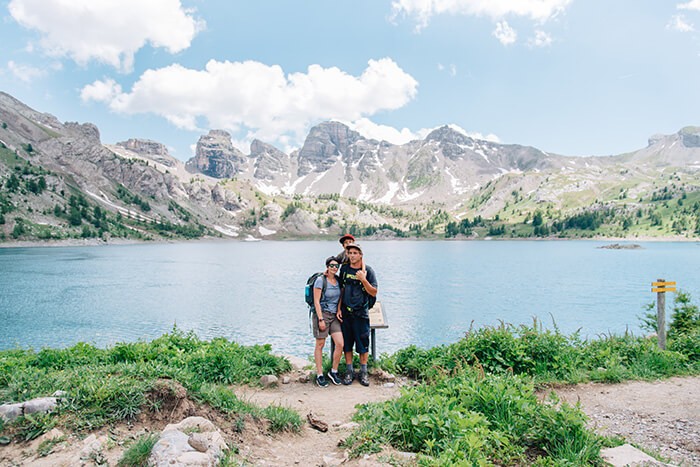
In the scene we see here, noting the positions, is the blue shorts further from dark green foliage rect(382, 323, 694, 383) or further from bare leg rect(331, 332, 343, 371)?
dark green foliage rect(382, 323, 694, 383)

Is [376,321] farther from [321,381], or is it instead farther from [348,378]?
[321,381]

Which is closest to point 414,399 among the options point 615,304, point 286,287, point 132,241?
point 615,304

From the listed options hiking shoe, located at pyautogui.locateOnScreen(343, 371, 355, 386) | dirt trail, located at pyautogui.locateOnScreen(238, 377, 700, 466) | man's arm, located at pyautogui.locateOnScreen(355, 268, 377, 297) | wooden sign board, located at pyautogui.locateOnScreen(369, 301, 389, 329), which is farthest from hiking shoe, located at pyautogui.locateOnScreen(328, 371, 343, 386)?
man's arm, located at pyautogui.locateOnScreen(355, 268, 377, 297)

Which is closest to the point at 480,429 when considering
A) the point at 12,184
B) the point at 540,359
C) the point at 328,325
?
the point at 328,325

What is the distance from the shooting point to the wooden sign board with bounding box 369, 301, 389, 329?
39.2 ft

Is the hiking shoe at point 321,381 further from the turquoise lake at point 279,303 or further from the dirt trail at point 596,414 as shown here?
the turquoise lake at point 279,303

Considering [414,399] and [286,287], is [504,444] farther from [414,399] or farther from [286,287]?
[286,287]

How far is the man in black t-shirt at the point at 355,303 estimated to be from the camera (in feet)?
35.1

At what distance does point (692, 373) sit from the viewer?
11.0m

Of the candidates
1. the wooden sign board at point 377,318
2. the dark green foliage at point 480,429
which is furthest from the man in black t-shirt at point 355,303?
the dark green foliage at point 480,429

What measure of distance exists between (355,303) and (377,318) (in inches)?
70.5

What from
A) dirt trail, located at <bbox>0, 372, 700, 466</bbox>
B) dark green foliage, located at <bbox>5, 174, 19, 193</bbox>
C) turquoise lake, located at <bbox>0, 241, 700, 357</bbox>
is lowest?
turquoise lake, located at <bbox>0, 241, 700, 357</bbox>

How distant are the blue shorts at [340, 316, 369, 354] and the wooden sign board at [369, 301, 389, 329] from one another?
88 cm

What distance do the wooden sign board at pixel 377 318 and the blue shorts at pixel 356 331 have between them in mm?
881
